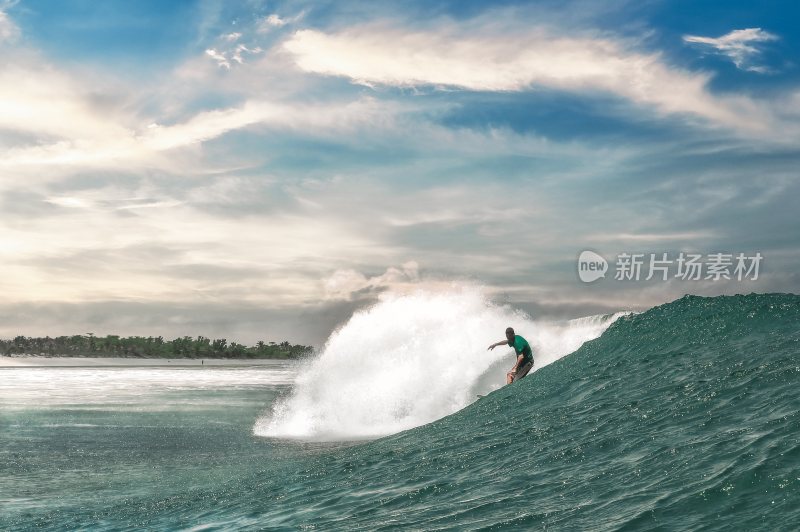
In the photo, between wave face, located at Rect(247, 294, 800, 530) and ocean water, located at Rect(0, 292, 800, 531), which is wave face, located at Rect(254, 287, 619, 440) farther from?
wave face, located at Rect(247, 294, 800, 530)

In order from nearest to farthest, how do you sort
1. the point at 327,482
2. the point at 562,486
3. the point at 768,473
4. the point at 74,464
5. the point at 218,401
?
the point at 768,473, the point at 562,486, the point at 327,482, the point at 74,464, the point at 218,401

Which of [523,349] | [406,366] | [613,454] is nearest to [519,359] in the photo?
[523,349]

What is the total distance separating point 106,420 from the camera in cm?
3002

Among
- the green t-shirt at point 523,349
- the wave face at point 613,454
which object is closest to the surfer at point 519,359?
the green t-shirt at point 523,349

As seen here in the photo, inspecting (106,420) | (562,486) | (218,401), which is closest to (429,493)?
(562,486)

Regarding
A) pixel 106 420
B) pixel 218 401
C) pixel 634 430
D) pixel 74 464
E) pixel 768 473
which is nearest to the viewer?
pixel 768 473

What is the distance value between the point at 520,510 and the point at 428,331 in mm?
20175

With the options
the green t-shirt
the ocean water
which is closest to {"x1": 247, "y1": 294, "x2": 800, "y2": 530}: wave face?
the ocean water

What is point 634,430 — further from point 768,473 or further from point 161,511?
point 161,511

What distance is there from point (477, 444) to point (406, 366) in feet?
44.7

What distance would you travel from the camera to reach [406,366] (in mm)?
29062

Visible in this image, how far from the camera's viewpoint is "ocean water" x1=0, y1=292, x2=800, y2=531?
1028cm

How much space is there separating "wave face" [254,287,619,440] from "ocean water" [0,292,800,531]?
0.09m

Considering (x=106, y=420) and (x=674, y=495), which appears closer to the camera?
(x=674, y=495)
